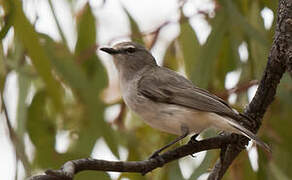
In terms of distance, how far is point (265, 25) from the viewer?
3119 mm

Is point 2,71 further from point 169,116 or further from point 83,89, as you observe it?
point 169,116

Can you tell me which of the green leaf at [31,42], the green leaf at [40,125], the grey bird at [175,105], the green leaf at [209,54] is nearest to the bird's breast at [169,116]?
the grey bird at [175,105]

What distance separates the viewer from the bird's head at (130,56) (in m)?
3.40

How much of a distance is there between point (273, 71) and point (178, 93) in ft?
2.70

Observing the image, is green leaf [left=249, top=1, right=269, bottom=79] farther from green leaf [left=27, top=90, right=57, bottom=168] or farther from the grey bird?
green leaf [left=27, top=90, right=57, bottom=168]

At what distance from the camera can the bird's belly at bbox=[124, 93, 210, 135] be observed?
2.67 meters

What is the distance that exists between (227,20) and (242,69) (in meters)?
0.29

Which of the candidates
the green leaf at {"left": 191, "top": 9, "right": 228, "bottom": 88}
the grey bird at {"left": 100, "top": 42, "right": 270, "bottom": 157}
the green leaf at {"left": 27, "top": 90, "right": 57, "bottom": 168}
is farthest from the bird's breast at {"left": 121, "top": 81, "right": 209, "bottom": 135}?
the green leaf at {"left": 27, "top": 90, "right": 57, "bottom": 168}

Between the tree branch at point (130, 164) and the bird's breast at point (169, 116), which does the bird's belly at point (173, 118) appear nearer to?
the bird's breast at point (169, 116)

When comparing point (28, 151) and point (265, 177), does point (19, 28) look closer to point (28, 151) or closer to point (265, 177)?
point (28, 151)

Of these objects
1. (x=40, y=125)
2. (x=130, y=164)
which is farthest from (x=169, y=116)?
(x=40, y=125)

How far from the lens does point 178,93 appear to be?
2.87 metres

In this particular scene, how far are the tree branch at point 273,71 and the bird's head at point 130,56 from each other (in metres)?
1.25

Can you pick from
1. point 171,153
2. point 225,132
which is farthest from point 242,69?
point 171,153
